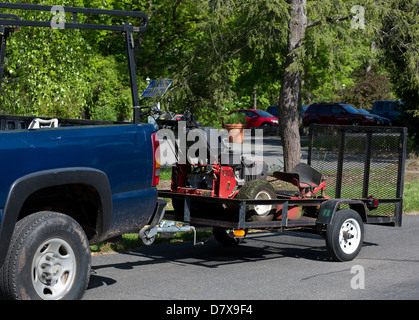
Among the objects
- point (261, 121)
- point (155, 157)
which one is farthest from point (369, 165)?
point (261, 121)

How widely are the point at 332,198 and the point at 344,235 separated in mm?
1047

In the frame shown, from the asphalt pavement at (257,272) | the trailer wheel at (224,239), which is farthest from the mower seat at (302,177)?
the trailer wheel at (224,239)

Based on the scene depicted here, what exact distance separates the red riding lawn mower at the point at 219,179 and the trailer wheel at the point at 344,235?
52cm

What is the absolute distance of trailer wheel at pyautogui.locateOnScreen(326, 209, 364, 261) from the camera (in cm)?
793

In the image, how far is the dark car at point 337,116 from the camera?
37.2m

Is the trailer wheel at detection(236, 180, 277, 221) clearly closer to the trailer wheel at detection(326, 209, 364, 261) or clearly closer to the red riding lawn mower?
the red riding lawn mower

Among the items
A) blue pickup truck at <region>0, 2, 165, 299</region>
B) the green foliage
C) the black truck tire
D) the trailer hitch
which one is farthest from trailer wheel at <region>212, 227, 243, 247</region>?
the green foliage

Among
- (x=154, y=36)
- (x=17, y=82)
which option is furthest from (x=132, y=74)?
(x=154, y=36)

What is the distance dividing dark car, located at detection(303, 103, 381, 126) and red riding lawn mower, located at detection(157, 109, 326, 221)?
30.0m

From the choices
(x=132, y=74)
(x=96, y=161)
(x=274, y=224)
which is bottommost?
(x=274, y=224)

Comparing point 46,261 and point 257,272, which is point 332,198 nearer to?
point 257,272
